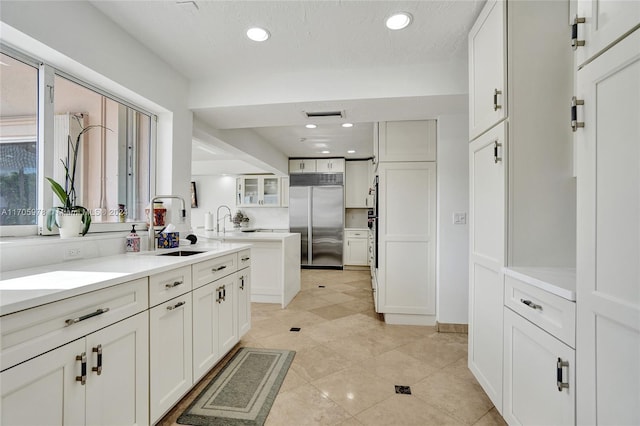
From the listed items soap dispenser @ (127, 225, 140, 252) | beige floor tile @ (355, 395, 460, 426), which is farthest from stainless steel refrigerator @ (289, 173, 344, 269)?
beige floor tile @ (355, 395, 460, 426)

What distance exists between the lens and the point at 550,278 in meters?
1.25

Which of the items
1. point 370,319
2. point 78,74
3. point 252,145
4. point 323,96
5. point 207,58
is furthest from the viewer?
point 252,145

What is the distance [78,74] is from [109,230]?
1037mm

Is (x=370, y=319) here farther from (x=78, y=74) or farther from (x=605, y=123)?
(x=78, y=74)

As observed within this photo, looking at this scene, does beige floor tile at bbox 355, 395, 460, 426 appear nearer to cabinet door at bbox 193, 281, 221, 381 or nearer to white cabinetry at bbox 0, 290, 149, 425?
cabinet door at bbox 193, 281, 221, 381

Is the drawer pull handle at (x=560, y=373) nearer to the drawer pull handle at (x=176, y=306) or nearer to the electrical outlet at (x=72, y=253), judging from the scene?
the drawer pull handle at (x=176, y=306)

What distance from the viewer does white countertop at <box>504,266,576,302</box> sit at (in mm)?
1070

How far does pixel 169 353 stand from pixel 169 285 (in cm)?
38

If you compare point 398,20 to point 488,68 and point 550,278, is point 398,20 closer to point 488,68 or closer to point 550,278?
point 488,68

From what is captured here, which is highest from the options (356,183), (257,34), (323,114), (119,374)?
(257,34)

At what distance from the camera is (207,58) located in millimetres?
2391

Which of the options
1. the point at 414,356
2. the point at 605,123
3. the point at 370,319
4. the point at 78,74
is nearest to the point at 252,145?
the point at 78,74

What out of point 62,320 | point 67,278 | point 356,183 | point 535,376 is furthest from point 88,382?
point 356,183

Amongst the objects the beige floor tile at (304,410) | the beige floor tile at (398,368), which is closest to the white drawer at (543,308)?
the beige floor tile at (398,368)
